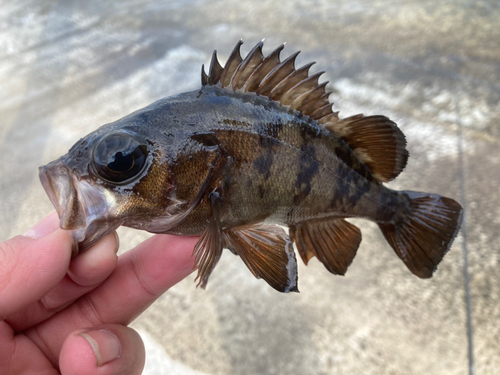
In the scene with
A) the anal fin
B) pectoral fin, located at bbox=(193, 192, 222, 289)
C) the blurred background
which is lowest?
the blurred background

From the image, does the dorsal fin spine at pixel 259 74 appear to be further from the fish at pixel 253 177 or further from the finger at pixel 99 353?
the finger at pixel 99 353

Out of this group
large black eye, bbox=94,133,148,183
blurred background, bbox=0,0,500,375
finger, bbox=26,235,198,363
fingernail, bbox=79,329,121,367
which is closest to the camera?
large black eye, bbox=94,133,148,183

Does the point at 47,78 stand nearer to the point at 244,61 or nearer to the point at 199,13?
the point at 199,13

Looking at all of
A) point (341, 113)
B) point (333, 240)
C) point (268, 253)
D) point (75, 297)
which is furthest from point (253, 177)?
point (341, 113)

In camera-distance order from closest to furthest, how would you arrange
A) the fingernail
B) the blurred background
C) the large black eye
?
the large black eye < the fingernail < the blurred background

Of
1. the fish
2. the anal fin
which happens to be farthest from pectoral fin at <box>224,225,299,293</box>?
the anal fin

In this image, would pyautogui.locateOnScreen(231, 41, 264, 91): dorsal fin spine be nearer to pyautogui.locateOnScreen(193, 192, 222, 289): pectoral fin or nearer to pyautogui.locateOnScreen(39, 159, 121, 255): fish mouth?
pyautogui.locateOnScreen(193, 192, 222, 289): pectoral fin
